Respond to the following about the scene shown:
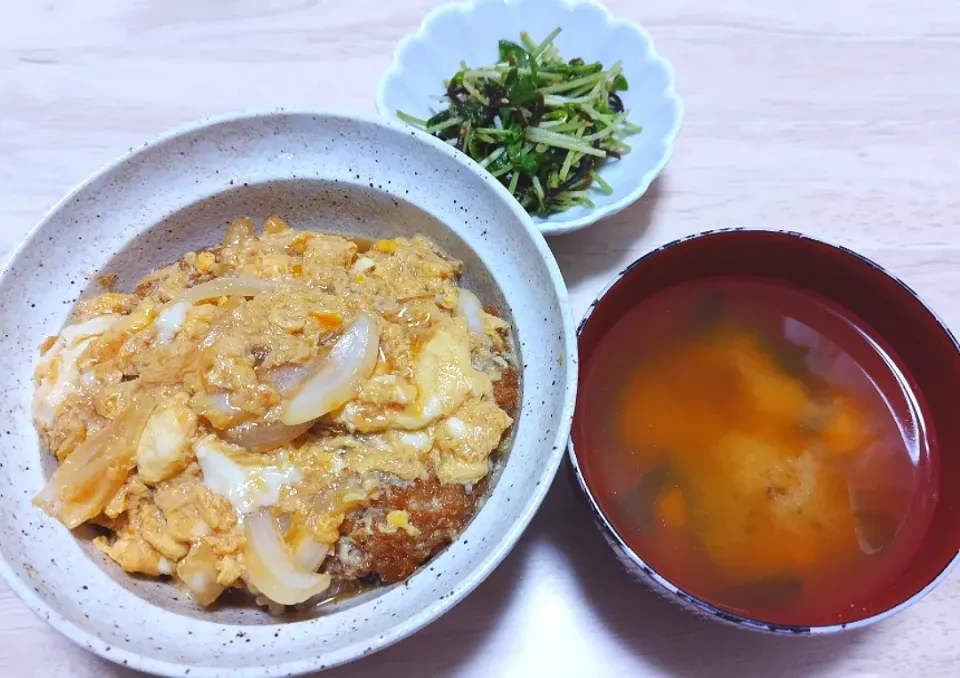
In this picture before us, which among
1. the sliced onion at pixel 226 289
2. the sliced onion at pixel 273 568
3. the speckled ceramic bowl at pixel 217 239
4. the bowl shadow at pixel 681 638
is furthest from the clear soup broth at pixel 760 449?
the sliced onion at pixel 226 289

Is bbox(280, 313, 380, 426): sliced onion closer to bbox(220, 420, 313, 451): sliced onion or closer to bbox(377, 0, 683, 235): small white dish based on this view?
bbox(220, 420, 313, 451): sliced onion

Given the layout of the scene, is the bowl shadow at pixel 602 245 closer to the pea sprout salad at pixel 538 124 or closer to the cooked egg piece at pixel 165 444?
the pea sprout salad at pixel 538 124

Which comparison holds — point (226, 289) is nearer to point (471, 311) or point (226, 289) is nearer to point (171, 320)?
point (171, 320)

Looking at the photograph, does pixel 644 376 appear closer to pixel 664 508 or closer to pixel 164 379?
pixel 664 508

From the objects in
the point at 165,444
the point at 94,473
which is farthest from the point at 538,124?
the point at 94,473

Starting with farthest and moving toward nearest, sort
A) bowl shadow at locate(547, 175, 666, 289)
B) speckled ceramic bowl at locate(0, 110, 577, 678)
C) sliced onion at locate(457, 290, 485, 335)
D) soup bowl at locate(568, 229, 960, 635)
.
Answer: bowl shadow at locate(547, 175, 666, 289), sliced onion at locate(457, 290, 485, 335), soup bowl at locate(568, 229, 960, 635), speckled ceramic bowl at locate(0, 110, 577, 678)

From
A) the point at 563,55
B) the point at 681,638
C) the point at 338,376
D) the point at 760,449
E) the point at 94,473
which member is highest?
the point at 563,55

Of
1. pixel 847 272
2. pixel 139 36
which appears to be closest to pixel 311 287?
pixel 847 272

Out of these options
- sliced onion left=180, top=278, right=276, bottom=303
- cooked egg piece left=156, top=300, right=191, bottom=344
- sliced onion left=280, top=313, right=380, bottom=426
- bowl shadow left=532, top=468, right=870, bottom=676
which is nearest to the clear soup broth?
bowl shadow left=532, top=468, right=870, bottom=676
